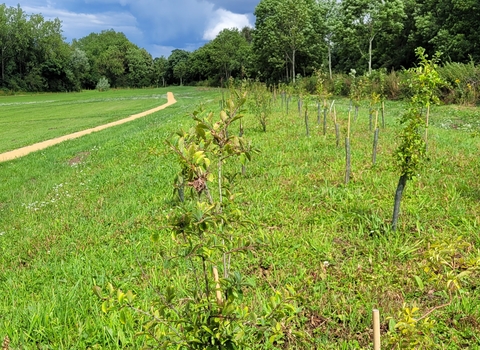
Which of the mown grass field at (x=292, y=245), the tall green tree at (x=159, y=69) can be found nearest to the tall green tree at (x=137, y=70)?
the tall green tree at (x=159, y=69)

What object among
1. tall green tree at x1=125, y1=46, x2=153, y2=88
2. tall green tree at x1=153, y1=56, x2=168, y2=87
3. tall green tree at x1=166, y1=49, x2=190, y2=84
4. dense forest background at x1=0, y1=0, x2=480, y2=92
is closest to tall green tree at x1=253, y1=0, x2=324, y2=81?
dense forest background at x1=0, y1=0, x2=480, y2=92

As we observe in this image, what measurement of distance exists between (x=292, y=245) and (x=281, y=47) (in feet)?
138

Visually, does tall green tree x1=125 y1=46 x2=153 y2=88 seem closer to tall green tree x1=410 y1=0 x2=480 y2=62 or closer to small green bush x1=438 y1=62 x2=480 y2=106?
tall green tree x1=410 y1=0 x2=480 y2=62

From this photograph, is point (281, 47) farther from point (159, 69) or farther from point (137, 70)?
point (159, 69)

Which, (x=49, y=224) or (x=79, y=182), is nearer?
(x=49, y=224)

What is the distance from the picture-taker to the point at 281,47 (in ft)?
140

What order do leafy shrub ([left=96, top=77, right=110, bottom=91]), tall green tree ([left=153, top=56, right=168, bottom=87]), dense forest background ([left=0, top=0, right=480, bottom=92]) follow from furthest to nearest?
1. tall green tree ([left=153, top=56, right=168, bottom=87])
2. leafy shrub ([left=96, top=77, right=110, bottom=91])
3. dense forest background ([left=0, top=0, right=480, bottom=92])

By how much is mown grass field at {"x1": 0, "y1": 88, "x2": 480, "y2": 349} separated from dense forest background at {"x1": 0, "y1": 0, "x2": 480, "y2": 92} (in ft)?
26.0

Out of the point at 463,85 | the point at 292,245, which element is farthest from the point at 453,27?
the point at 292,245

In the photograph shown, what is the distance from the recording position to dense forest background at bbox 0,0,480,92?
30.6m

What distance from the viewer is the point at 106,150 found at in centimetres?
1138

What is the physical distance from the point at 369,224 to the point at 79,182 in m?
Answer: 6.58

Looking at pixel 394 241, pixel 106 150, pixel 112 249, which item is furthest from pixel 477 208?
pixel 106 150

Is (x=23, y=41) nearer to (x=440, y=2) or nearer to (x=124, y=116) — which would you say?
(x=124, y=116)
